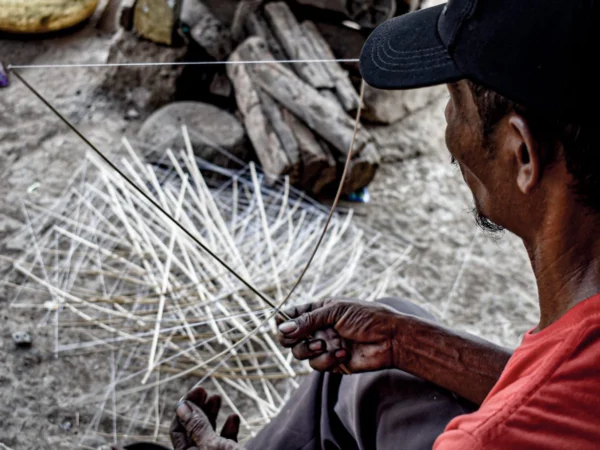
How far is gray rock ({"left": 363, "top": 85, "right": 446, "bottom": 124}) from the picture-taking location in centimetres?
412

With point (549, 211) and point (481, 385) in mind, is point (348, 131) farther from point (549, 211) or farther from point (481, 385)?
point (549, 211)

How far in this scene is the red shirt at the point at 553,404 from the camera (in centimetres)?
86

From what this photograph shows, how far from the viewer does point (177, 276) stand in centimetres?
267

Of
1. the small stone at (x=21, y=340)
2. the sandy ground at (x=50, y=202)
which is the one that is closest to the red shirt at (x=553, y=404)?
the sandy ground at (x=50, y=202)

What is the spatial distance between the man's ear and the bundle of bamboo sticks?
1104mm

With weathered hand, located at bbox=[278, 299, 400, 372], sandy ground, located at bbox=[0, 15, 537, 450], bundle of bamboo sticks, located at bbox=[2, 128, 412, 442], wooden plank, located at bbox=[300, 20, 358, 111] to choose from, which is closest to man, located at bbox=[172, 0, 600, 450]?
weathered hand, located at bbox=[278, 299, 400, 372]

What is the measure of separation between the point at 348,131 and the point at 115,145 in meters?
1.12

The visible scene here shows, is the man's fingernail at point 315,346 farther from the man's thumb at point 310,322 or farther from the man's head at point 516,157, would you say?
the man's head at point 516,157

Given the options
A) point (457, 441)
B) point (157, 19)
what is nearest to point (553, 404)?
point (457, 441)

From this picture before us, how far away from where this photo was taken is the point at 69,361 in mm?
2270

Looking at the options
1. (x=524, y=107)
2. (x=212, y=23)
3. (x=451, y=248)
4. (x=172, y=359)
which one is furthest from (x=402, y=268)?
(x=524, y=107)

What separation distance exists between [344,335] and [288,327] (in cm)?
13

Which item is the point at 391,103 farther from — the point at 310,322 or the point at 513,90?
the point at 513,90

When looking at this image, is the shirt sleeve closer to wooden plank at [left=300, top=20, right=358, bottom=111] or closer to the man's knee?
the man's knee
